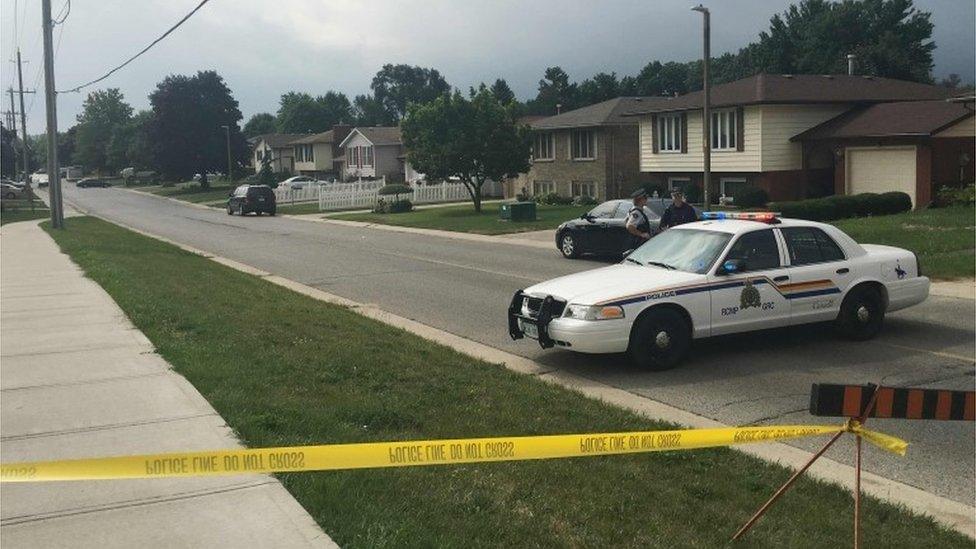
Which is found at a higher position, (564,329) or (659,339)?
(564,329)

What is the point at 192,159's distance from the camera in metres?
95.0

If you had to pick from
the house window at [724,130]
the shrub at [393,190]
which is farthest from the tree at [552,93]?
the house window at [724,130]

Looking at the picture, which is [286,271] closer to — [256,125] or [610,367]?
[610,367]

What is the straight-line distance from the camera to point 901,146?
33.4 metres

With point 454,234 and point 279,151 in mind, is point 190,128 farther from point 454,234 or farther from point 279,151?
point 454,234

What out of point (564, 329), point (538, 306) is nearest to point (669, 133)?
point (538, 306)

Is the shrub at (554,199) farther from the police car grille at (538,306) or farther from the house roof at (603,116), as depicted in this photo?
the police car grille at (538,306)

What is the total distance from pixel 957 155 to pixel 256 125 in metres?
156

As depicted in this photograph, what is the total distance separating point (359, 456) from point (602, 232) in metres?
18.1

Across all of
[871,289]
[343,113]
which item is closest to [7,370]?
[871,289]

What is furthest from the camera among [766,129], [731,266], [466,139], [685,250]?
[466,139]

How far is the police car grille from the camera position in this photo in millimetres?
10500

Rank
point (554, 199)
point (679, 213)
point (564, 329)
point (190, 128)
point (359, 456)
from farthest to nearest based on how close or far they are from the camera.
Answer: point (190, 128) → point (554, 199) → point (679, 213) → point (564, 329) → point (359, 456)

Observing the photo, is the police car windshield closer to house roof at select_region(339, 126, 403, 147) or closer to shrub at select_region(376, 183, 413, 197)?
shrub at select_region(376, 183, 413, 197)
